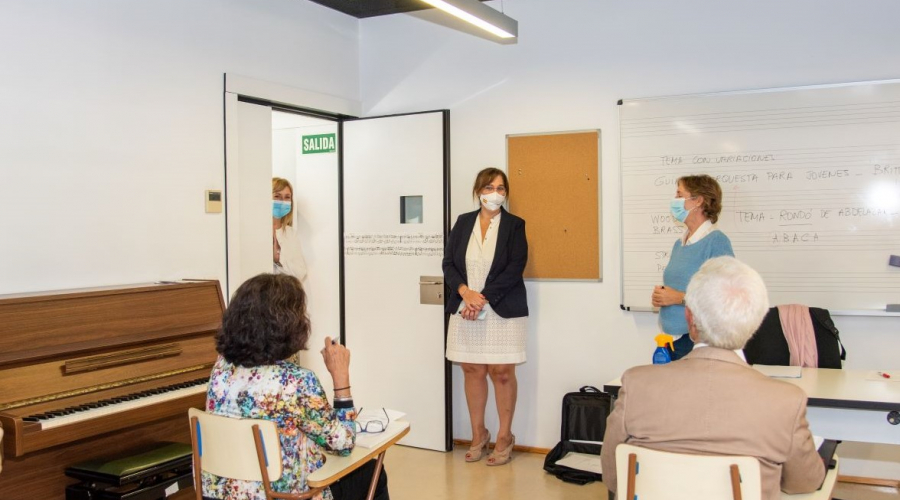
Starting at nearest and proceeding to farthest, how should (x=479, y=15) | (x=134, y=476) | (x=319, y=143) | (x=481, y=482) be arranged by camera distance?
(x=134, y=476) → (x=479, y=15) → (x=481, y=482) → (x=319, y=143)

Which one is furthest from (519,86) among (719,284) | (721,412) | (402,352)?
(721,412)

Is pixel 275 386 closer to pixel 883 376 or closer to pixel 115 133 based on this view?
pixel 115 133

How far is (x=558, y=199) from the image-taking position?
4.52 meters

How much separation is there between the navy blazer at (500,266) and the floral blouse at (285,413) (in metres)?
2.05

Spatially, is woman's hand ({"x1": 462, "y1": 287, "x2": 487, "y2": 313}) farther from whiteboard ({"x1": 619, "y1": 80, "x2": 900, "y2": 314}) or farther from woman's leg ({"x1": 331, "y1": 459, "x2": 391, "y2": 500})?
woman's leg ({"x1": 331, "y1": 459, "x2": 391, "y2": 500})

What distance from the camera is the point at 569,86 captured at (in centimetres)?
451

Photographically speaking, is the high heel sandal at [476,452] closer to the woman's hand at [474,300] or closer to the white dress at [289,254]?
the woman's hand at [474,300]

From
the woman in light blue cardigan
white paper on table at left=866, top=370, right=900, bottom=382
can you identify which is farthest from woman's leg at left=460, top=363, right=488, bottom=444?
white paper on table at left=866, top=370, right=900, bottom=382

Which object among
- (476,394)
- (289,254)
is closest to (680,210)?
(476,394)

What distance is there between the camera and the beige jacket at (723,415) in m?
1.81

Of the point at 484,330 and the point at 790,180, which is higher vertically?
the point at 790,180

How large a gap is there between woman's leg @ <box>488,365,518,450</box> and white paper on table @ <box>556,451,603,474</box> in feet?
1.21

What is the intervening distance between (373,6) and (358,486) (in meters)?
3.22

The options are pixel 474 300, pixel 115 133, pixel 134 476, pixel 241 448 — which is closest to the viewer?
pixel 241 448
